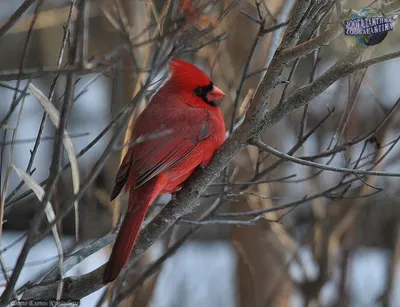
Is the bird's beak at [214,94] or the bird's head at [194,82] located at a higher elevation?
the bird's head at [194,82]

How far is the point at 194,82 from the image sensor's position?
284 centimetres

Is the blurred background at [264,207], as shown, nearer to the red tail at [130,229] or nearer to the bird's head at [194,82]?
the bird's head at [194,82]

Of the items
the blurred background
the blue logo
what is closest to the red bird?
the blurred background

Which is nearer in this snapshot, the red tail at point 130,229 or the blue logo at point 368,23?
the blue logo at point 368,23

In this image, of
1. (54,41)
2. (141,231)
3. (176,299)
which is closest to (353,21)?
(141,231)

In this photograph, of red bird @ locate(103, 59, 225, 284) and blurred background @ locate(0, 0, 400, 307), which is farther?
blurred background @ locate(0, 0, 400, 307)

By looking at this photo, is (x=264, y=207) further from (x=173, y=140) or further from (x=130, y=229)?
(x=130, y=229)

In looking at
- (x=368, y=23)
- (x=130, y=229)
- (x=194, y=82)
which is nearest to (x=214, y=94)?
(x=194, y=82)

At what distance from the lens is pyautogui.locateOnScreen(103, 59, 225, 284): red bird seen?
8.16 ft

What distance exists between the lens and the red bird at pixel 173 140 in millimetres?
2486

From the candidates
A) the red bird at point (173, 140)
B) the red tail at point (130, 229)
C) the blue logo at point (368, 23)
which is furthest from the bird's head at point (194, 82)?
the blue logo at point (368, 23)

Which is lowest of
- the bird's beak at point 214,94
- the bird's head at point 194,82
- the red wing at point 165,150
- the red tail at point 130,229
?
the red tail at point 130,229

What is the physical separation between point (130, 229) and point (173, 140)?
→ 59cm

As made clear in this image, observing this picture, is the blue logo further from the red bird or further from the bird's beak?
the bird's beak
